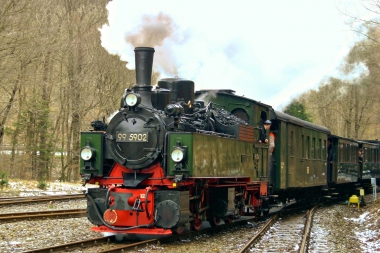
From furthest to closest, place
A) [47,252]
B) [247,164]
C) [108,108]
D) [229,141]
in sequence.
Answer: [108,108] < [247,164] < [229,141] < [47,252]

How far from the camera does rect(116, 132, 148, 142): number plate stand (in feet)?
29.8

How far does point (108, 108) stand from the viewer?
93.7 feet

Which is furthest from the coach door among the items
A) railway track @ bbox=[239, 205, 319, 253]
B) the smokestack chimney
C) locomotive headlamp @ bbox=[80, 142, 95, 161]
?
locomotive headlamp @ bbox=[80, 142, 95, 161]

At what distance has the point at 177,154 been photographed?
8.64 m

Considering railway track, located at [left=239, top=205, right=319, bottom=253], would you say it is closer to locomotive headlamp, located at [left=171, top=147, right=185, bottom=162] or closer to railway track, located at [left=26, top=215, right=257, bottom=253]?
railway track, located at [left=26, top=215, right=257, bottom=253]

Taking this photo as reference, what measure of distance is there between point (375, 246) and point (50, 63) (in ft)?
70.5

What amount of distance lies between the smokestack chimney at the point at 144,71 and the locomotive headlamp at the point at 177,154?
122 cm

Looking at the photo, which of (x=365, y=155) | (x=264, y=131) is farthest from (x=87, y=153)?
(x=365, y=155)

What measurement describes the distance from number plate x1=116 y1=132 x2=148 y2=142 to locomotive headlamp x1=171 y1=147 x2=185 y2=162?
26.4 inches

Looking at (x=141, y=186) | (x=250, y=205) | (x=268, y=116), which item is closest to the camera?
(x=141, y=186)

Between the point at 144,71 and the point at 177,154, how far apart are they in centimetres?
170

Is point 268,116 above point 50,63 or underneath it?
underneath

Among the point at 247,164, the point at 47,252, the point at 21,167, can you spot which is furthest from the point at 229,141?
the point at 21,167

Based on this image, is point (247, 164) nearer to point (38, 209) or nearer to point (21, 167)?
point (38, 209)
